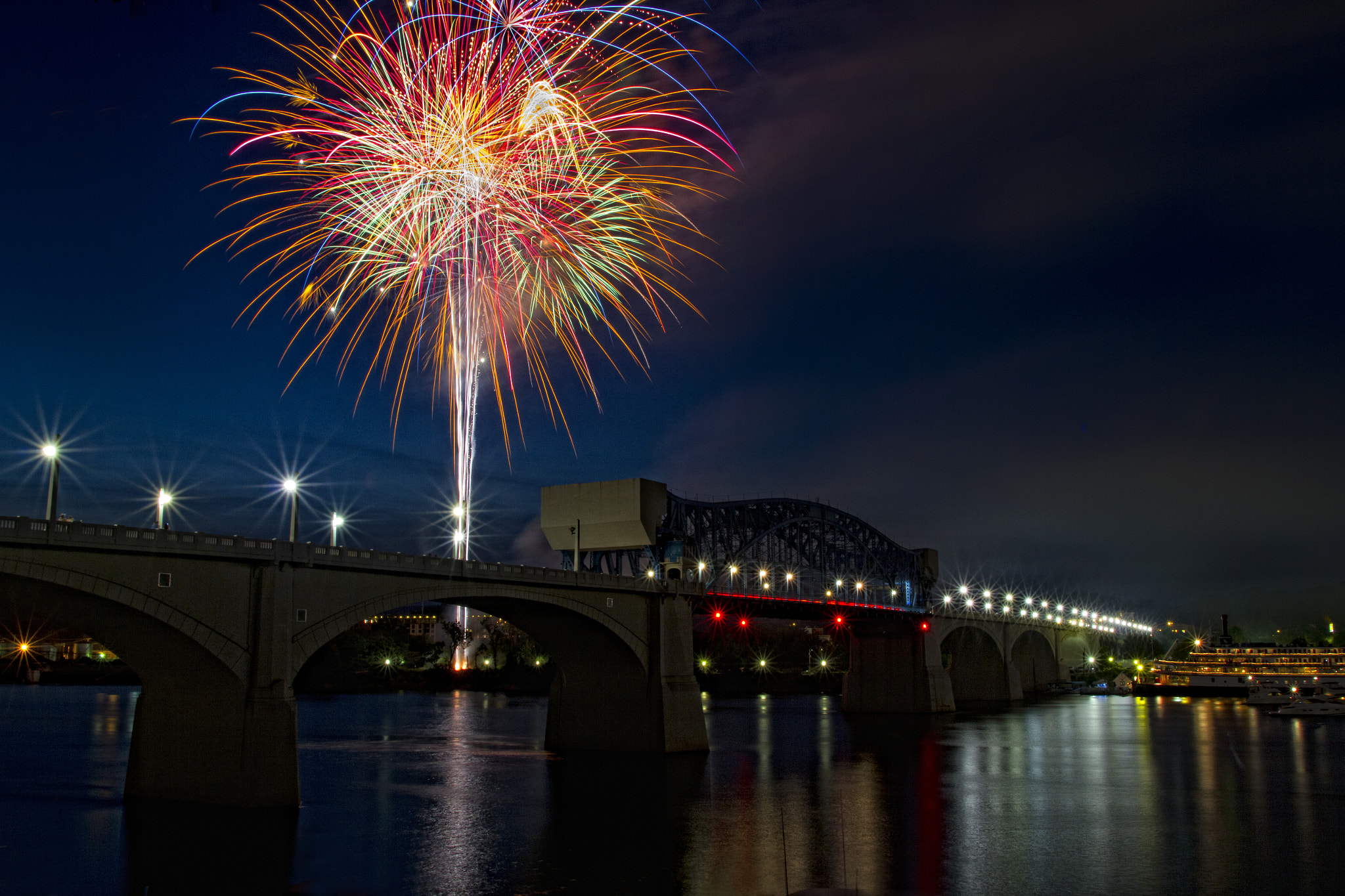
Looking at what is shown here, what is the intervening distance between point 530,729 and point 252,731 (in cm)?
5617

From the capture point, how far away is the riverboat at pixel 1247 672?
144250mm

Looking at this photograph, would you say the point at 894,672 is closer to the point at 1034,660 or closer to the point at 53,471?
the point at 1034,660

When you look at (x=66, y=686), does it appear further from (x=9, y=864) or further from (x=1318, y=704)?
(x=1318, y=704)

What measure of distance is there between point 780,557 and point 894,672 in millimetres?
20062

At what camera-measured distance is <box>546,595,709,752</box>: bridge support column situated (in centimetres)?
6606

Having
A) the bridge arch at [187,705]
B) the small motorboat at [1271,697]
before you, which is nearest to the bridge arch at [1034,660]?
the small motorboat at [1271,697]

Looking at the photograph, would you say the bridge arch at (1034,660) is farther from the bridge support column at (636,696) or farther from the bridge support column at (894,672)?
the bridge support column at (636,696)

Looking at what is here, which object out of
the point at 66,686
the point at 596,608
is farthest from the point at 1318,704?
the point at 66,686

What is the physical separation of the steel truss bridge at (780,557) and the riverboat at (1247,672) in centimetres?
4828

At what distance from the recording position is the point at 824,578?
122938 millimetres

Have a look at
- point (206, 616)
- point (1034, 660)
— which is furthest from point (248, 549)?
point (1034, 660)

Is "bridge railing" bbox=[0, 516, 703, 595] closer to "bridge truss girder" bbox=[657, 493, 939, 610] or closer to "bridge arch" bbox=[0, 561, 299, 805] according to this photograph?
"bridge arch" bbox=[0, 561, 299, 805]

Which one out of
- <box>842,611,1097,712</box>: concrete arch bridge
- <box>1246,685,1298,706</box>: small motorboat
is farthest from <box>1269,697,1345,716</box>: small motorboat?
<box>842,611,1097,712</box>: concrete arch bridge

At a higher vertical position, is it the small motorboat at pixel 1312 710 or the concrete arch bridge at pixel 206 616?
the concrete arch bridge at pixel 206 616
